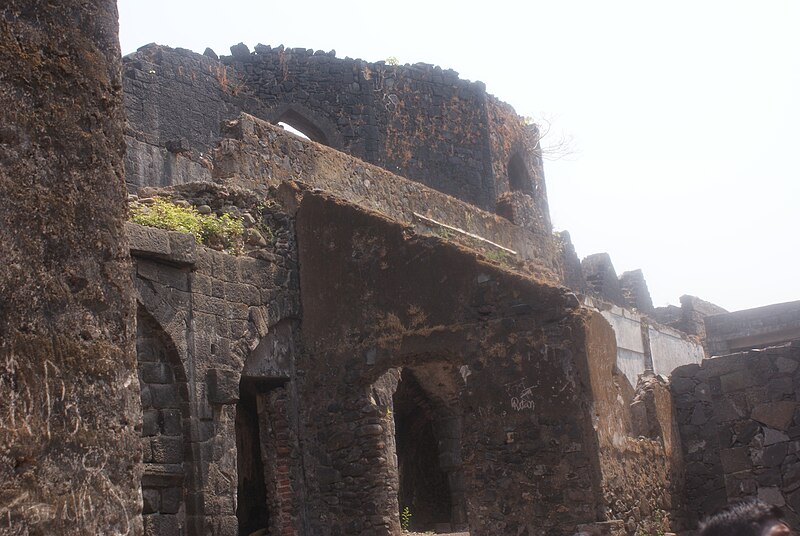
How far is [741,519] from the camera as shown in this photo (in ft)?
7.84

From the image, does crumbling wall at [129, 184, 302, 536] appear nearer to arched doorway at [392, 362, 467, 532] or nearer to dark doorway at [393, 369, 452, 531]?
arched doorway at [392, 362, 467, 532]

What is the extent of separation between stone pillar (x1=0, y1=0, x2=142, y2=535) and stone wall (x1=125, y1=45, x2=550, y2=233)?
14.9m

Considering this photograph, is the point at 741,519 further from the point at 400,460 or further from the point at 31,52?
the point at 400,460

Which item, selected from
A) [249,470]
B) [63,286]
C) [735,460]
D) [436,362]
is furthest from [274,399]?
[63,286]

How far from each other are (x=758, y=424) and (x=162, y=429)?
18.8 feet

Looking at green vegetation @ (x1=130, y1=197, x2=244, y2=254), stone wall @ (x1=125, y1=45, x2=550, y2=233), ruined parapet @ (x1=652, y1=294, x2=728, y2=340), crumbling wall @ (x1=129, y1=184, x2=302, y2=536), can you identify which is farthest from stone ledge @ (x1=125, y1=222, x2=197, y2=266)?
ruined parapet @ (x1=652, y1=294, x2=728, y2=340)

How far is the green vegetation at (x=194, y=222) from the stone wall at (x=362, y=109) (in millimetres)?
7485

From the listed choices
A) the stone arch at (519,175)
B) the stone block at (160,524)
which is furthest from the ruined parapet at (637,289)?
the stone block at (160,524)

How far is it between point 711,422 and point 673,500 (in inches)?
39.9

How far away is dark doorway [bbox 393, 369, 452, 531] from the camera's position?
1494cm

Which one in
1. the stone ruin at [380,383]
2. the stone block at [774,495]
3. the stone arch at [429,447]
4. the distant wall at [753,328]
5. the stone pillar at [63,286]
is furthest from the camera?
the distant wall at [753,328]

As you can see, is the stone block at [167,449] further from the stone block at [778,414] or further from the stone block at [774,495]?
the stone block at [778,414]

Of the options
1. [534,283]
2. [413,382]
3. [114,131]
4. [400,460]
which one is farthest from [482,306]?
[114,131]

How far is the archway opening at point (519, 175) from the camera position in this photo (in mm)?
22250
